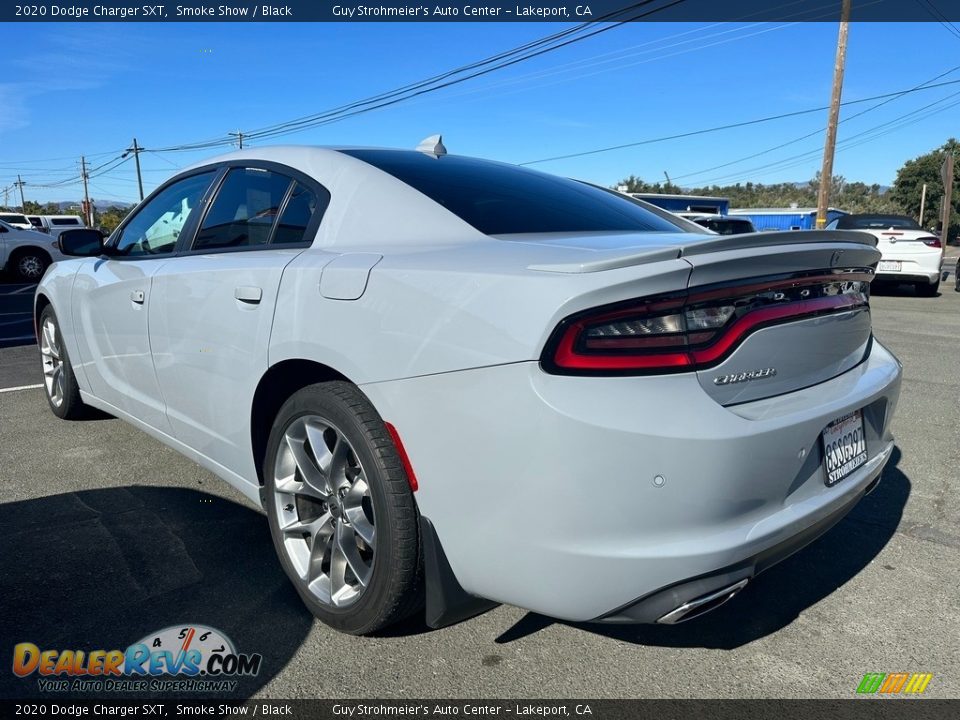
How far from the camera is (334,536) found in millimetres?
2283

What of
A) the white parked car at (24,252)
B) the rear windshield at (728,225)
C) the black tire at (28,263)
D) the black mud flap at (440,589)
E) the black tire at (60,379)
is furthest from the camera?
the black tire at (28,263)

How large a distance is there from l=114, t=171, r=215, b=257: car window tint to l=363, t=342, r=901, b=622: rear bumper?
1.91 metres

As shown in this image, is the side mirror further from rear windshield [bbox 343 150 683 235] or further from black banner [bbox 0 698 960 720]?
black banner [bbox 0 698 960 720]

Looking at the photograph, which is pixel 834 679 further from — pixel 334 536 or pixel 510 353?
pixel 334 536

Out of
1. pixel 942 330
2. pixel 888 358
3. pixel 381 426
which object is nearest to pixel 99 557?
pixel 381 426

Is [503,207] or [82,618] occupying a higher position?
[503,207]

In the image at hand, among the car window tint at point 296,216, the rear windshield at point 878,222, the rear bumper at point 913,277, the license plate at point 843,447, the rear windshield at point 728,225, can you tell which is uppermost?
the car window tint at point 296,216

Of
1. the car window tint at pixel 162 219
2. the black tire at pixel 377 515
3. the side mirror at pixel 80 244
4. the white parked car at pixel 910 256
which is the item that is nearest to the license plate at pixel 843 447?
the black tire at pixel 377 515

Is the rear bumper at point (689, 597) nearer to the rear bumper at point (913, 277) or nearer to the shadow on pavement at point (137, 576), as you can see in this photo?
the shadow on pavement at point (137, 576)

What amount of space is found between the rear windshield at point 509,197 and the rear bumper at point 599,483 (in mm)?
752

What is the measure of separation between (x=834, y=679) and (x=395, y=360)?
156 centimetres

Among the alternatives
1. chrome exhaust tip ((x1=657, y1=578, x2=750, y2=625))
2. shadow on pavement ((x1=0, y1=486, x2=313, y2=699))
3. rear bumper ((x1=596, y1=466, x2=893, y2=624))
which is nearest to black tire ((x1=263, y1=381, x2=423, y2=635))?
shadow on pavement ((x1=0, y1=486, x2=313, y2=699))

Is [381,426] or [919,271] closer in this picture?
[381,426]

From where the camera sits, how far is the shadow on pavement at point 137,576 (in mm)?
2248
